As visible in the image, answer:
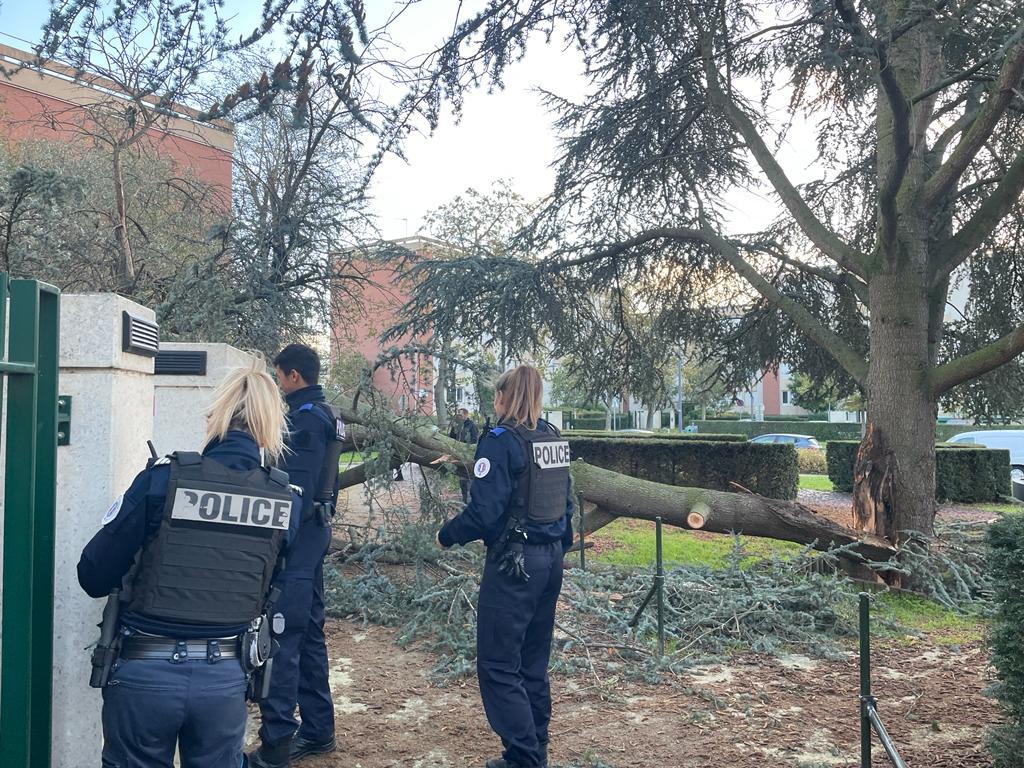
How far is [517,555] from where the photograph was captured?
3.57 m

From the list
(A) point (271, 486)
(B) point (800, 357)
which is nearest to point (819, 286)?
(B) point (800, 357)

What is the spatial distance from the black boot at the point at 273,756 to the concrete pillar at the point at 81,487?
0.93 m

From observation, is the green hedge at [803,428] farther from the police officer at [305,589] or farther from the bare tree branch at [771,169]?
the police officer at [305,589]

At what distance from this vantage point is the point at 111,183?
11.0 meters

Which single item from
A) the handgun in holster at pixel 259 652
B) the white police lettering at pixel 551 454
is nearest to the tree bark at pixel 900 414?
the white police lettering at pixel 551 454

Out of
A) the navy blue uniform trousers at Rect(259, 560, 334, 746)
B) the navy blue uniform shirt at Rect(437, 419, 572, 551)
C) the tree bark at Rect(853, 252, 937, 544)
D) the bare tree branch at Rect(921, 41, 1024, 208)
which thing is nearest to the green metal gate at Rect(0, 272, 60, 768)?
the navy blue uniform trousers at Rect(259, 560, 334, 746)

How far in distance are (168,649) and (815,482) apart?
20078 millimetres

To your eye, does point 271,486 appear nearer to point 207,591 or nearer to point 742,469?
point 207,591

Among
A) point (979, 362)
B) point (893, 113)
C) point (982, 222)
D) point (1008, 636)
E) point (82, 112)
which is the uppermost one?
point (82, 112)

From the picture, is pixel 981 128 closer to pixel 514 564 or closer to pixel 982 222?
pixel 982 222

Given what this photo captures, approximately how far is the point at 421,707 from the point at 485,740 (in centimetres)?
58

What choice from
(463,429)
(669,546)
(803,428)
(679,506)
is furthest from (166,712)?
(803,428)

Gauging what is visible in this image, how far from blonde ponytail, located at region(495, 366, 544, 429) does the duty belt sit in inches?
71.3

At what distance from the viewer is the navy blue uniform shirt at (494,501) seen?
3.61 m
